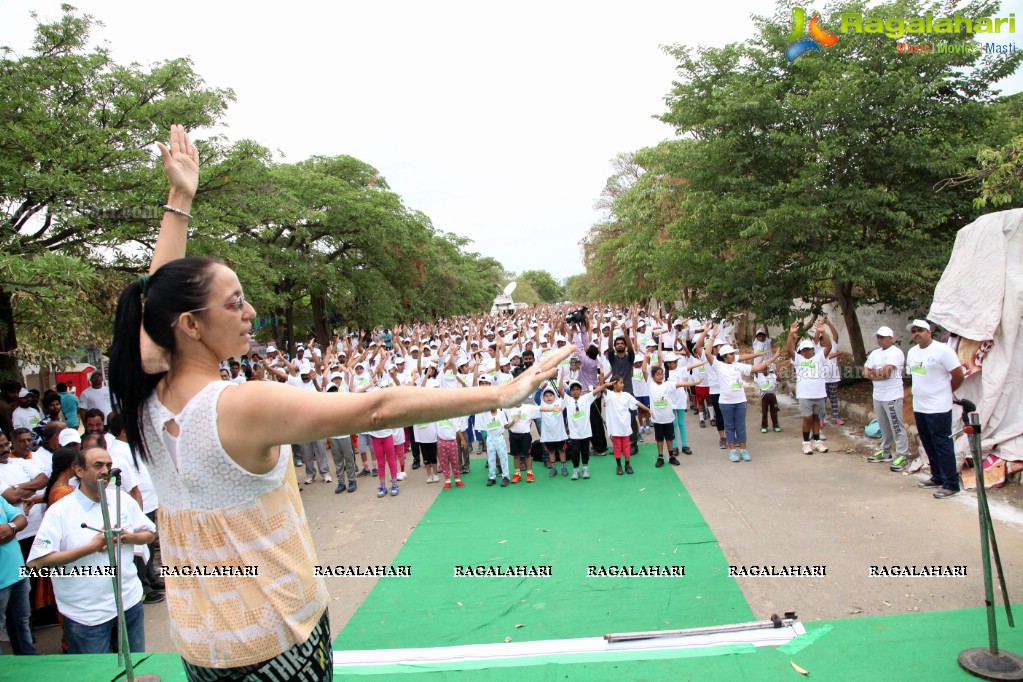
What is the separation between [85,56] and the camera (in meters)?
10.3

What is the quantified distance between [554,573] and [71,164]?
860cm

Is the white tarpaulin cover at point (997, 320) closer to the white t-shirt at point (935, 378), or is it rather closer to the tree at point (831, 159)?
the white t-shirt at point (935, 378)

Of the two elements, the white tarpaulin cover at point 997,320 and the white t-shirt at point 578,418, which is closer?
the white tarpaulin cover at point 997,320

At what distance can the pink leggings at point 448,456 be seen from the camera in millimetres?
8914

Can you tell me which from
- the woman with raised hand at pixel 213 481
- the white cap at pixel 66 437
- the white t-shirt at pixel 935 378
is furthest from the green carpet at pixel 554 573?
the woman with raised hand at pixel 213 481

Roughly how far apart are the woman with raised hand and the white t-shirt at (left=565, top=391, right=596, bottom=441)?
7.53 metres

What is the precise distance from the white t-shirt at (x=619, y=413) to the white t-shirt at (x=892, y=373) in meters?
3.13

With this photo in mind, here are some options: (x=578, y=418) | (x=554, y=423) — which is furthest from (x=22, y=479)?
(x=578, y=418)

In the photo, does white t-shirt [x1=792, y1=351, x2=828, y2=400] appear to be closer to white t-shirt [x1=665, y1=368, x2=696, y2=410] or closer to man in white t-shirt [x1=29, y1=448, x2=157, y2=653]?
white t-shirt [x1=665, y1=368, x2=696, y2=410]

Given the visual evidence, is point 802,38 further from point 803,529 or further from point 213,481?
point 213,481

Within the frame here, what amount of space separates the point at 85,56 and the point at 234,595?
40.5 ft

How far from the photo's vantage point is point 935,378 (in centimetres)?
660

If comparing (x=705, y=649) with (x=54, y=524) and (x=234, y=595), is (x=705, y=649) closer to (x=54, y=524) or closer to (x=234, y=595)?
(x=234, y=595)

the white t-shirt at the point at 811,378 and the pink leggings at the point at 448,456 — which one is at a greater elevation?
the white t-shirt at the point at 811,378
